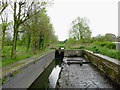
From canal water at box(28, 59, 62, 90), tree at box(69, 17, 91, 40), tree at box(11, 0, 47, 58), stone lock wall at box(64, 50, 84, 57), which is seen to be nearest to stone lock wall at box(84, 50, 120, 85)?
canal water at box(28, 59, 62, 90)

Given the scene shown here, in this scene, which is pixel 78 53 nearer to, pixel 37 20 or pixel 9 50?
pixel 37 20

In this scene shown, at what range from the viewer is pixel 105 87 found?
350 centimetres

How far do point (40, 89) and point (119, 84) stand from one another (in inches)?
135

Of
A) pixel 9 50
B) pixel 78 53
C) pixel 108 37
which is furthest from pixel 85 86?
pixel 108 37

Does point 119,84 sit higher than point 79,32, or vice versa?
point 79,32

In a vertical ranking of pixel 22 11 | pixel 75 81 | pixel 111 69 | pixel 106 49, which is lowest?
pixel 75 81

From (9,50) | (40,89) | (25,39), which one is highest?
(25,39)

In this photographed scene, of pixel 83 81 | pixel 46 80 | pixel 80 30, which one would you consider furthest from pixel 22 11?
pixel 80 30

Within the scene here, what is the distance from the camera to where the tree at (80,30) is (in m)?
21.1

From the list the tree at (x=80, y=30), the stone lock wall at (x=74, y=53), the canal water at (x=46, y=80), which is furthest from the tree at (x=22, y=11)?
the tree at (x=80, y=30)

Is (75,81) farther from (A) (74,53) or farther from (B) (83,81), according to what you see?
(A) (74,53)

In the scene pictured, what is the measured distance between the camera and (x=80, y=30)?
21656 millimetres

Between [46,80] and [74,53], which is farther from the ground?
[74,53]

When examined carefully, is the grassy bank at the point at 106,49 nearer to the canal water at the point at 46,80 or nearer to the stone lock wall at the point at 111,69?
the stone lock wall at the point at 111,69
